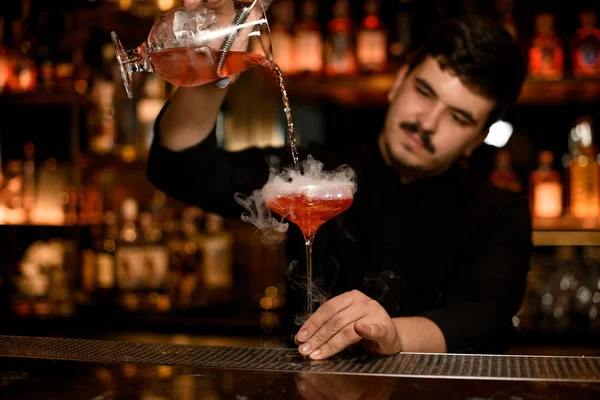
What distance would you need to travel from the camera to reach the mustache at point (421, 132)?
6.05 feet

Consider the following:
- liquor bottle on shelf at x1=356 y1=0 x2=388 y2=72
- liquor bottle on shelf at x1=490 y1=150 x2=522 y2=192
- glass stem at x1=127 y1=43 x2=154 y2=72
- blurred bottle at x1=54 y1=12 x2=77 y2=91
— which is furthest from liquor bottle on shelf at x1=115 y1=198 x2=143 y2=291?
glass stem at x1=127 y1=43 x2=154 y2=72

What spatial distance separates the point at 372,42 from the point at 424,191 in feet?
3.83

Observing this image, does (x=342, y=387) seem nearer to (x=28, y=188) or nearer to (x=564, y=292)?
(x=564, y=292)

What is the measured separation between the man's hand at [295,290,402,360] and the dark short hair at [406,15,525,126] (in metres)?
0.84

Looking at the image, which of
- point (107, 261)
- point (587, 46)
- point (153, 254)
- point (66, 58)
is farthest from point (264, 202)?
point (66, 58)

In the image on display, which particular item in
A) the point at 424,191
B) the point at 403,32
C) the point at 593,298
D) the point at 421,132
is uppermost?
the point at 403,32

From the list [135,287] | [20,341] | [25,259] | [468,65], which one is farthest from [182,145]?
[25,259]

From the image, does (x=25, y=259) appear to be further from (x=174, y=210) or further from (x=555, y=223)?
(x=555, y=223)

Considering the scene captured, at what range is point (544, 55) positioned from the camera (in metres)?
2.93

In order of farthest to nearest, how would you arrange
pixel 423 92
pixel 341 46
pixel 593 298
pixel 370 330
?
1. pixel 341 46
2. pixel 593 298
3. pixel 423 92
4. pixel 370 330

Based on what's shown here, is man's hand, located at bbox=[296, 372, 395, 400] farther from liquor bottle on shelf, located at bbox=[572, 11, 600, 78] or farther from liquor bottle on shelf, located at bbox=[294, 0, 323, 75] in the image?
liquor bottle on shelf, located at bbox=[572, 11, 600, 78]

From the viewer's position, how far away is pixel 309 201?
133cm

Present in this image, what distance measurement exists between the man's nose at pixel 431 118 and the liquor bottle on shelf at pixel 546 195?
4.08 feet

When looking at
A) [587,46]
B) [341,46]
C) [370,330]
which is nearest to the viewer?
[370,330]
